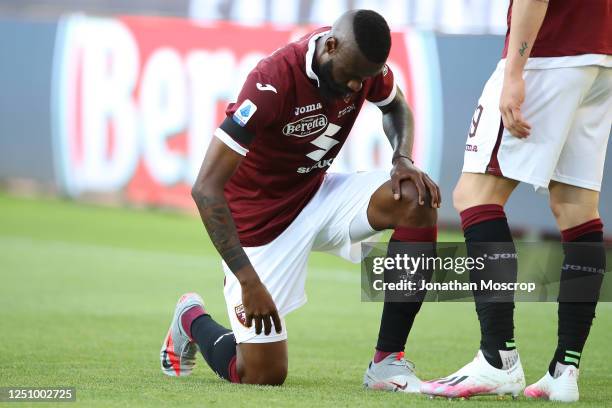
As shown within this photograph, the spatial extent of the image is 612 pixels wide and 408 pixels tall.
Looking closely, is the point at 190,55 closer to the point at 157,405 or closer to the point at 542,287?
the point at 542,287

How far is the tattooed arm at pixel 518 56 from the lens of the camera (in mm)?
3893

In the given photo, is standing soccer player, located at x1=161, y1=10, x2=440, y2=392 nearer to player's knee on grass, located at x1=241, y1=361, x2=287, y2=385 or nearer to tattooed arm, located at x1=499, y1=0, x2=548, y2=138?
player's knee on grass, located at x1=241, y1=361, x2=287, y2=385

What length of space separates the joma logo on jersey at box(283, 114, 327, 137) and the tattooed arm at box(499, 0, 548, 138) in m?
0.86

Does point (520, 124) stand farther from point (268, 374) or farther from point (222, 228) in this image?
point (268, 374)

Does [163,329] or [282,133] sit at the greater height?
[282,133]

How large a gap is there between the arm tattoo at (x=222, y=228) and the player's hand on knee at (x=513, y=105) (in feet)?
3.48

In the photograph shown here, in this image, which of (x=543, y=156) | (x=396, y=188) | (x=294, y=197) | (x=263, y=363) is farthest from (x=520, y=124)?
(x=263, y=363)

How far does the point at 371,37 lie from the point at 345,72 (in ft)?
0.57

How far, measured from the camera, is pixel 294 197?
4.83 m

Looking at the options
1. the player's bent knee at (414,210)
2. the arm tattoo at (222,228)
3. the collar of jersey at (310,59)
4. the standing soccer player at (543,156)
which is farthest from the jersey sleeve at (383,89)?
the arm tattoo at (222,228)

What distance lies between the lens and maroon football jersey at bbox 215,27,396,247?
4.22m

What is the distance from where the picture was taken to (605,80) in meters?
4.14

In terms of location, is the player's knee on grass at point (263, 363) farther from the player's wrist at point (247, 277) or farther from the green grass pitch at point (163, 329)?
the player's wrist at point (247, 277)

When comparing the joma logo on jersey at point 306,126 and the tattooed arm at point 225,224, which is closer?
the tattooed arm at point 225,224
